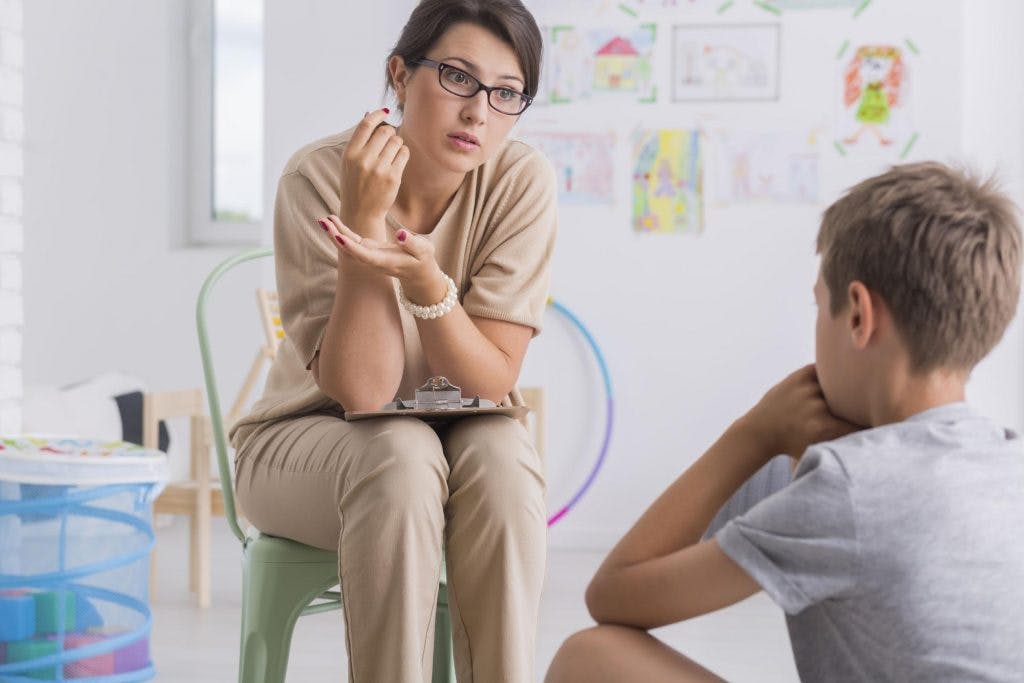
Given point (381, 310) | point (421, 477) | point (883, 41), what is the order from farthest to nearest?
point (883, 41) < point (381, 310) < point (421, 477)

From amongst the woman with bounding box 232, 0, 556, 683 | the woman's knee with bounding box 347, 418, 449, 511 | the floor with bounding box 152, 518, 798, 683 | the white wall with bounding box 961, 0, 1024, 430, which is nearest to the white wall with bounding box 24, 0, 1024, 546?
the white wall with bounding box 961, 0, 1024, 430

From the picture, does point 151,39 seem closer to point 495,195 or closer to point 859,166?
point 859,166

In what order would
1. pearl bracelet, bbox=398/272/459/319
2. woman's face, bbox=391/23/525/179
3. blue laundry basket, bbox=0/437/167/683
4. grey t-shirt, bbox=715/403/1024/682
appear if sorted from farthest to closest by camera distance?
blue laundry basket, bbox=0/437/167/683
woman's face, bbox=391/23/525/179
pearl bracelet, bbox=398/272/459/319
grey t-shirt, bbox=715/403/1024/682

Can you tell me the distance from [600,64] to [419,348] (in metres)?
2.40

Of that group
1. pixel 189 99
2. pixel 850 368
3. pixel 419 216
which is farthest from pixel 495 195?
pixel 189 99

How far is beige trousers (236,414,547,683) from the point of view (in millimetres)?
1370

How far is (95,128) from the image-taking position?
483cm

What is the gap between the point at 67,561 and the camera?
212 centimetres

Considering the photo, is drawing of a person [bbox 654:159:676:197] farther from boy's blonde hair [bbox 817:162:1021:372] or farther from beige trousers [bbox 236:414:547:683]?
boy's blonde hair [bbox 817:162:1021:372]

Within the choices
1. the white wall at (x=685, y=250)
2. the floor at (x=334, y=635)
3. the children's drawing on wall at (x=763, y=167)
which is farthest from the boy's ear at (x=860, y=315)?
the children's drawing on wall at (x=763, y=167)

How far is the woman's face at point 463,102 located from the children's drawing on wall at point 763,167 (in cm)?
224

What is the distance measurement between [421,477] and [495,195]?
53cm

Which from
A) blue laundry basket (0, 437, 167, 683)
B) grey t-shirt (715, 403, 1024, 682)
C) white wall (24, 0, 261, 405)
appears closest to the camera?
grey t-shirt (715, 403, 1024, 682)

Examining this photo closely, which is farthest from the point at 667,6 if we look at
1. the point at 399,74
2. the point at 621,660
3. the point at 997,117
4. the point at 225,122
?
the point at 621,660
